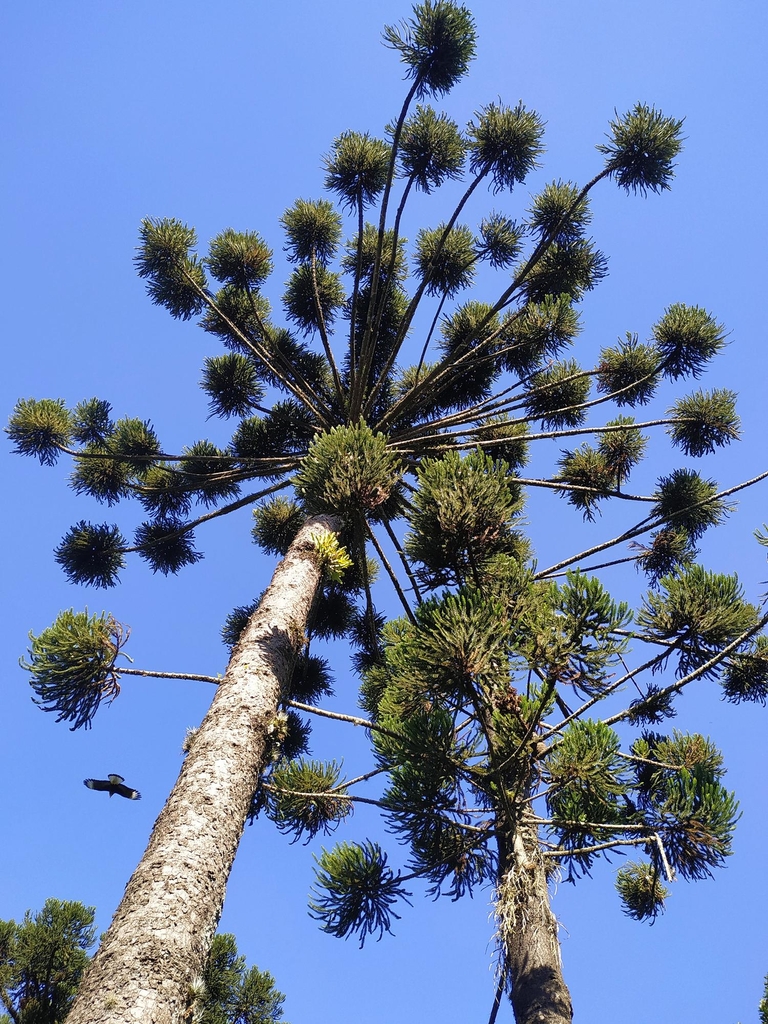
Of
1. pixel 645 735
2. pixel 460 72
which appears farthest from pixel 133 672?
pixel 460 72

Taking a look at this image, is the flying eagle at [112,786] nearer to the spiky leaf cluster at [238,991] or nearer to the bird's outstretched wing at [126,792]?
the bird's outstretched wing at [126,792]

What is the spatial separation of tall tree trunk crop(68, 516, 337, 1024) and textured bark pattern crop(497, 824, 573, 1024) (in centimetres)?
144

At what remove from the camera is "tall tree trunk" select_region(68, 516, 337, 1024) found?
9.67 feet

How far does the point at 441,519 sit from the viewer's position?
182 inches

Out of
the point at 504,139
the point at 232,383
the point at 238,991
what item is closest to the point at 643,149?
the point at 504,139

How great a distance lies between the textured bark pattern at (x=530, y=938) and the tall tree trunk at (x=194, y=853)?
144 centimetres

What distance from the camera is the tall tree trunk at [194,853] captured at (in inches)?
116

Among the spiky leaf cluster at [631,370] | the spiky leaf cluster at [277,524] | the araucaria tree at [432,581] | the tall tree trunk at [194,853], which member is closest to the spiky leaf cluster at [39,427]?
the araucaria tree at [432,581]

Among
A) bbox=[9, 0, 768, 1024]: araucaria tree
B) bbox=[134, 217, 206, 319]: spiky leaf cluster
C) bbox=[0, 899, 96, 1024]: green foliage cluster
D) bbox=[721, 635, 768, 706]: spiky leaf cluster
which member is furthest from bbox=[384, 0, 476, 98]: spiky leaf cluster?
bbox=[0, 899, 96, 1024]: green foliage cluster

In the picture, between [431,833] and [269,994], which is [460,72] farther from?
[269,994]

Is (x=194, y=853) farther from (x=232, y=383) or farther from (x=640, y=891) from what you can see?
(x=232, y=383)

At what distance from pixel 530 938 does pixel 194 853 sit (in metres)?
1.95

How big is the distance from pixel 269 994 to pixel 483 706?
5.85 m

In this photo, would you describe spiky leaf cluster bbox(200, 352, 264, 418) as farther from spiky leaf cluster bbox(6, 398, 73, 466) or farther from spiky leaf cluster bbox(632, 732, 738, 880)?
spiky leaf cluster bbox(632, 732, 738, 880)
